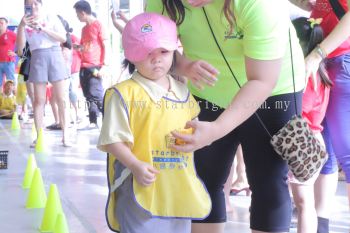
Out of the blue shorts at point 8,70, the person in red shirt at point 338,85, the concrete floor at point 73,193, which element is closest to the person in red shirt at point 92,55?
the concrete floor at point 73,193

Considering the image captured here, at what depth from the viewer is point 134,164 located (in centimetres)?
169

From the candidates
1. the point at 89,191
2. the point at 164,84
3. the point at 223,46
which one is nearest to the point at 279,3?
the point at 223,46

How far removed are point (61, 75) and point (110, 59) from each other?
11.9 ft

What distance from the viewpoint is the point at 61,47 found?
5.67m

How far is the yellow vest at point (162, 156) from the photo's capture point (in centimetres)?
173

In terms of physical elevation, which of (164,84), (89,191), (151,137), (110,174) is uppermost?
(164,84)

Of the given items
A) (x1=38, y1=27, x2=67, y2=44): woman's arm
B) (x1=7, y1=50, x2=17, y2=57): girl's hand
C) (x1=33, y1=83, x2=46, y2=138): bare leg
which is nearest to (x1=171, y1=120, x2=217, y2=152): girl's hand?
(x1=38, y1=27, x2=67, y2=44): woman's arm

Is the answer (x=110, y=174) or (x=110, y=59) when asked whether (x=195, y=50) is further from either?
(x=110, y=59)

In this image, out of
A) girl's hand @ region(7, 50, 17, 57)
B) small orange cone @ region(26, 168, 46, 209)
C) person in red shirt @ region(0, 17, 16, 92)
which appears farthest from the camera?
person in red shirt @ region(0, 17, 16, 92)

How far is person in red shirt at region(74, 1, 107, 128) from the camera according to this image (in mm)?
6789

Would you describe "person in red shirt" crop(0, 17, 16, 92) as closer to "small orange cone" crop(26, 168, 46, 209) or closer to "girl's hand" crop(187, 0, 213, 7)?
"small orange cone" crop(26, 168, 46, 209)

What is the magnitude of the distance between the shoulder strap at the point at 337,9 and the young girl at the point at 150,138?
0.92 m

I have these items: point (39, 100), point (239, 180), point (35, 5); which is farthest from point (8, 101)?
point (239, 180)

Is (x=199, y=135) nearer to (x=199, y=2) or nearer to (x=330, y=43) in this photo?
(x=199, y=2)
